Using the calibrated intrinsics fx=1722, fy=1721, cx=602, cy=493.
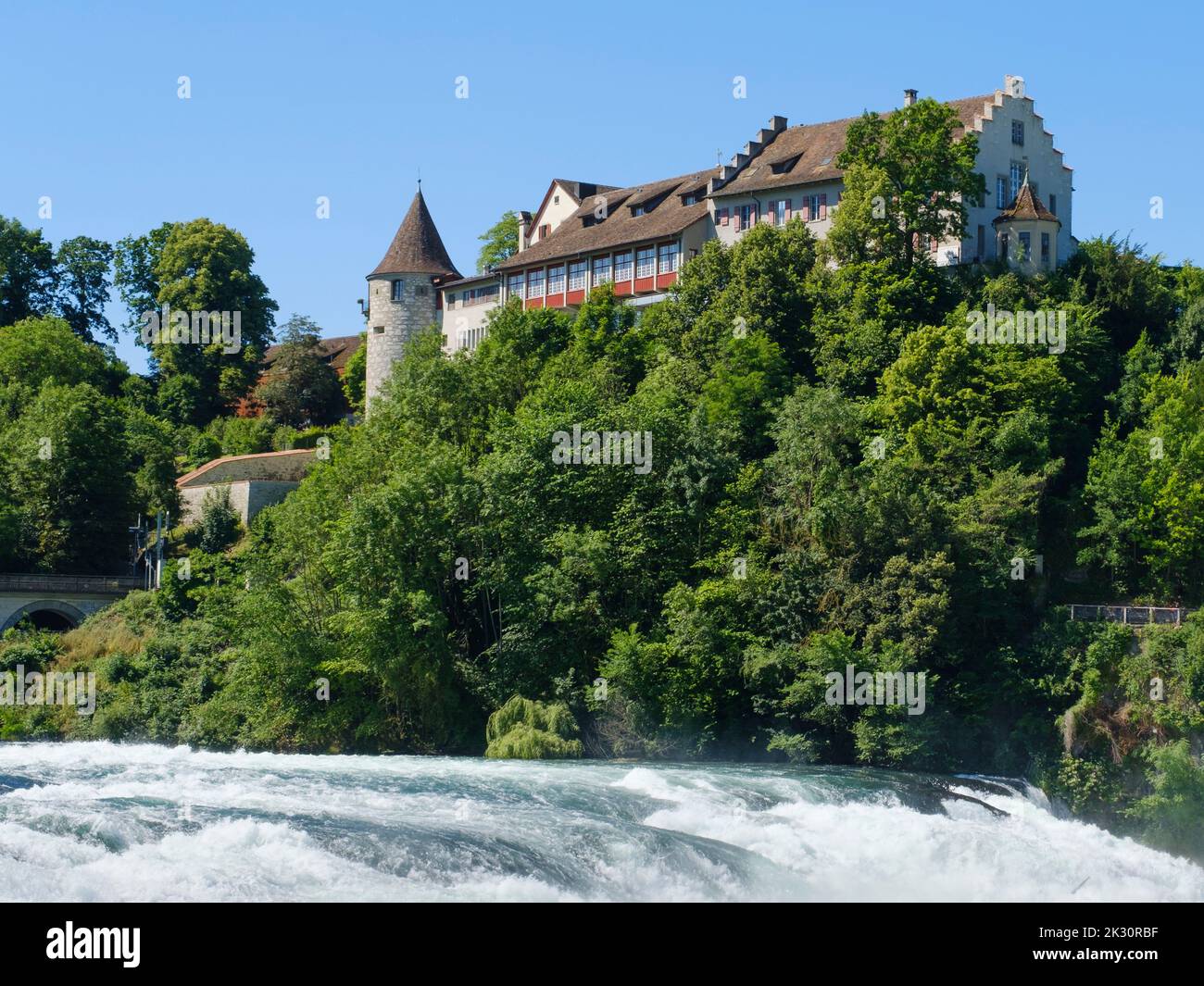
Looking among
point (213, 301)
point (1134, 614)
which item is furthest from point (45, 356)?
point (1134, 614)

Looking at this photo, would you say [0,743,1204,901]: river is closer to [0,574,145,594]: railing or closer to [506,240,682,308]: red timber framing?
[0,574,145,594]: railing

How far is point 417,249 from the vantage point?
307 ft

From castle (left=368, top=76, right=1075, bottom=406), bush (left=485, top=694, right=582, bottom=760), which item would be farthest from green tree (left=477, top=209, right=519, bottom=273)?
bush (left=485, top=694, right=582, bottom=760)

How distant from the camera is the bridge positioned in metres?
72.5

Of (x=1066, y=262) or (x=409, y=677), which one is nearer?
(x=409, y=677)

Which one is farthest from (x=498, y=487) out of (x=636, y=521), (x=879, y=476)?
(x=879, y=476)

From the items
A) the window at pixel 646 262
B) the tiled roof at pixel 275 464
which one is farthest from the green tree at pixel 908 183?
the tiled roof at pixel 275 464

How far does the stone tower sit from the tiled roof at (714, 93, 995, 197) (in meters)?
19.7

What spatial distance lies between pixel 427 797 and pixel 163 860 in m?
9.19

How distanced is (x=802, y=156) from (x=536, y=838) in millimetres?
51297

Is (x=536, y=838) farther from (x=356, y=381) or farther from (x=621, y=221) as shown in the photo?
(x=356, y=381)

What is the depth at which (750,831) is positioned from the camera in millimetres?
36906

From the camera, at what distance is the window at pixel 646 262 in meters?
81.1
